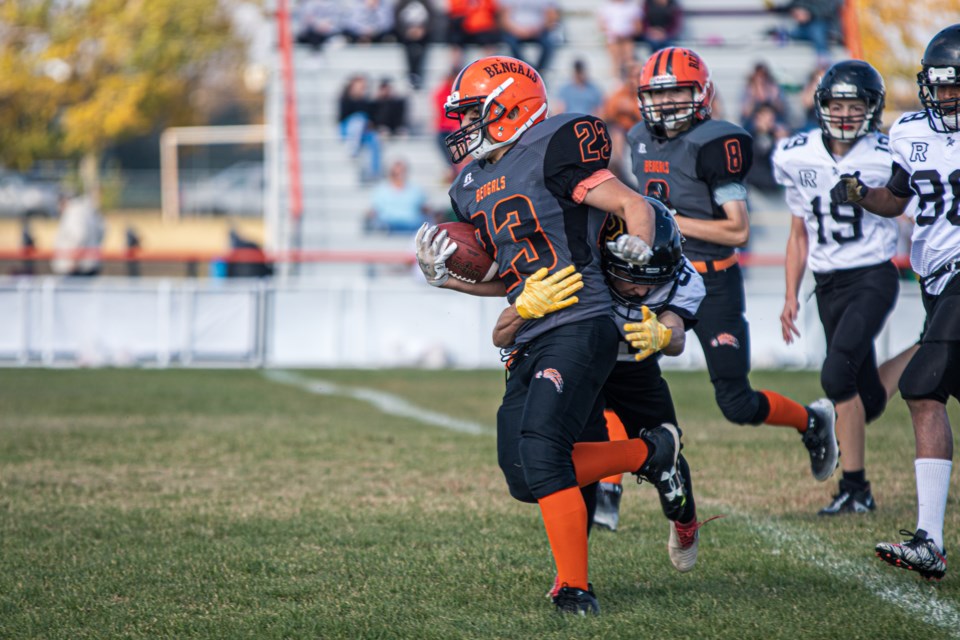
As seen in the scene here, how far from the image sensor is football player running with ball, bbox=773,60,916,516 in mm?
5262

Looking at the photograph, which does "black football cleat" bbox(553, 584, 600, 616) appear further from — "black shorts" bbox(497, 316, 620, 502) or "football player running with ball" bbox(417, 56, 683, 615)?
"black shorts" bbox(497, 316, 620, 502)

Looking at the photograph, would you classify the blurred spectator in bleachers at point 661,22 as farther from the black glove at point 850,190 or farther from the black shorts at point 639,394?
the black shorts at point 639,394

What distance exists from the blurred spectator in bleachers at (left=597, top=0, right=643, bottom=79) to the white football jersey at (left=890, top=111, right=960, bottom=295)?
37.0ft

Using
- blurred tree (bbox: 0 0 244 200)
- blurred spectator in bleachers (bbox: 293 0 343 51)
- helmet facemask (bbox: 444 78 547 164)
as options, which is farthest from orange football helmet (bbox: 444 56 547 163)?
blurred tree (bbox: 0 0 244 200)

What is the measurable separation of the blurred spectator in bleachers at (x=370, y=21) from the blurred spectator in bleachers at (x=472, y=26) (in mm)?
881

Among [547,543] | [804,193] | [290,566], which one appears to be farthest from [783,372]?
[290,566]

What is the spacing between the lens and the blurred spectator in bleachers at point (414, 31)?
632 inches

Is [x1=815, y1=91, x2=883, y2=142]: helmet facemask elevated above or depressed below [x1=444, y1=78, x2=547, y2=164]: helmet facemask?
above

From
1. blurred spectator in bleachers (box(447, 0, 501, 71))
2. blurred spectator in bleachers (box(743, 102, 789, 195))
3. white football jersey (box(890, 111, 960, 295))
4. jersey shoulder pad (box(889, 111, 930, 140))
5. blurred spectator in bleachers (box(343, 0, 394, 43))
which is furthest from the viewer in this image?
blurred spectator in bleachers (box(343, 0, 394, 43))

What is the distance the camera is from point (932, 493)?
159 inches

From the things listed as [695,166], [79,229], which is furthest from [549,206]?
[79,229]

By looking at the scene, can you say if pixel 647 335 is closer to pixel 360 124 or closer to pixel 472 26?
pixel 360 124

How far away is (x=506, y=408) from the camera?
12.8 feet

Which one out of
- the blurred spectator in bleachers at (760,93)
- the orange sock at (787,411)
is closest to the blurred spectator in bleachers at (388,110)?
the blurred spectator in bleachers at (760,93)
